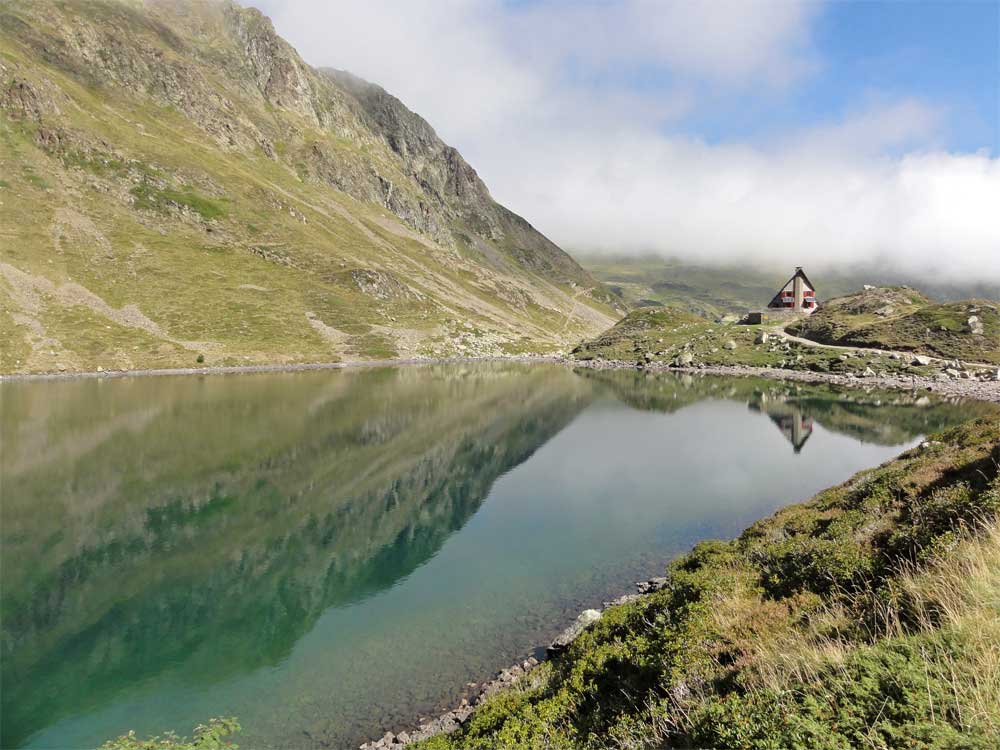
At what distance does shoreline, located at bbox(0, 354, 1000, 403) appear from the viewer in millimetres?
94438

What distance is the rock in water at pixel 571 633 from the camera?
2161cm

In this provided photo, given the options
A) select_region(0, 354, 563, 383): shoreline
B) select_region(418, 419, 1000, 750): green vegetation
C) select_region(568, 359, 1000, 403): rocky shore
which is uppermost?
select_region(568, 359, 1000, 403): rocky shore

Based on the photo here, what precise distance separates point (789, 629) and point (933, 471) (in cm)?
1569

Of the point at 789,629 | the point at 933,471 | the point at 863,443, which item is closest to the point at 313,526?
the point at 789,629

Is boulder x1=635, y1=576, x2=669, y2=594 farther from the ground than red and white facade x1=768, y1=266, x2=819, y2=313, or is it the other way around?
red and white facade x1=768, y1=266, x2=819, y2=313

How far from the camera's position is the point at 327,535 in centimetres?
3666

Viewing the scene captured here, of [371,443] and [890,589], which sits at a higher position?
[890,589]

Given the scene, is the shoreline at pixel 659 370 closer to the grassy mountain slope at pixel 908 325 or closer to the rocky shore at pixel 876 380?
the rocky shore at pixel 876 380

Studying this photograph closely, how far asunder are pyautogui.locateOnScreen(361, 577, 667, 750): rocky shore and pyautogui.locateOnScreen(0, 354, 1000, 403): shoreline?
321 ft

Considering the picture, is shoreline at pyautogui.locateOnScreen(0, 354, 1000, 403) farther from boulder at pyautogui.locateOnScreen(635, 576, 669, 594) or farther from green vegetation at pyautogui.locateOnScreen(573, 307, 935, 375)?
boulder at pyautogui.locateOnScreen(635, 576, 669, 594)

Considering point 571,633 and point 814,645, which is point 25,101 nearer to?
point 571,633

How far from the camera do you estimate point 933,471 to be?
2220 centimetres

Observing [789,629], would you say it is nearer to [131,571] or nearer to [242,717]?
[242,717]

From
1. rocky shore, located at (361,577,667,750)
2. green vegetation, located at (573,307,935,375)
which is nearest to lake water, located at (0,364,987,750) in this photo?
rocky shore, located at (361,577,667,750)
